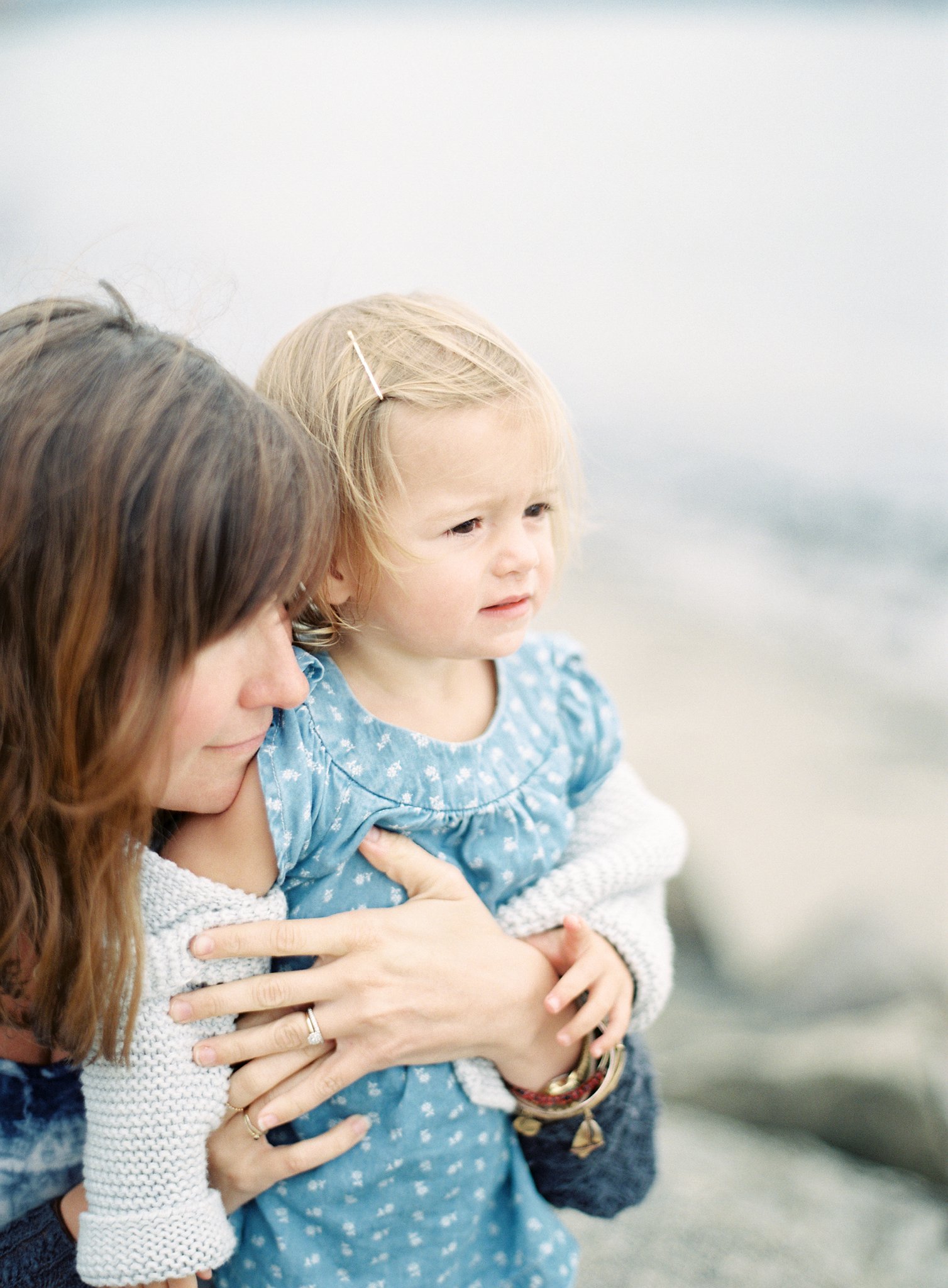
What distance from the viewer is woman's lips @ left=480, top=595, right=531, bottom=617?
113cm

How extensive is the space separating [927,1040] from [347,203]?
7.86 ft

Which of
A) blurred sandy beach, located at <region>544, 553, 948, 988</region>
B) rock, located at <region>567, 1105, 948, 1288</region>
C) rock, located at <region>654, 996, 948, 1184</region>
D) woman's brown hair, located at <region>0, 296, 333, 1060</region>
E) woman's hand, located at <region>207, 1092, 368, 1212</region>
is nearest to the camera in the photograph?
woman's brown hair, located at <region>0, 296, 333, 1060</region>

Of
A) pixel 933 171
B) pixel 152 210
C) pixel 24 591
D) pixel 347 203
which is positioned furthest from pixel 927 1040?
pixel 152 210

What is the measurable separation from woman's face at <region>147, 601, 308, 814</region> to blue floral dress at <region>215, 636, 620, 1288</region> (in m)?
0.05

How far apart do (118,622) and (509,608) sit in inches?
17.9

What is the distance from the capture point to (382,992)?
42.2 inches

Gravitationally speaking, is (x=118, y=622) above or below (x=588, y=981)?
above

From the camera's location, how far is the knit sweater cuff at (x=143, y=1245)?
0.95 meters

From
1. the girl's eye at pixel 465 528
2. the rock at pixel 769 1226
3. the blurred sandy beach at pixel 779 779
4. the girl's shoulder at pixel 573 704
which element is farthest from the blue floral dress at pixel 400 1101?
the blurred sandy beach at pixel 779 779

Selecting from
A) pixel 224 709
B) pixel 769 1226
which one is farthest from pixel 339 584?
pixel 769 1226

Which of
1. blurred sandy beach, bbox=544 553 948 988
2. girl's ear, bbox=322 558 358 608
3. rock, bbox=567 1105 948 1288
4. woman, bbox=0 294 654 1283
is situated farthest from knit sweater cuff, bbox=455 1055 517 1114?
blurred sandy beach, bbox=544 553 948 988

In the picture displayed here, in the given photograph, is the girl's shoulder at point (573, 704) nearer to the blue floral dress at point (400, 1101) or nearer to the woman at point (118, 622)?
the blue floral dress at point (400, 1101)

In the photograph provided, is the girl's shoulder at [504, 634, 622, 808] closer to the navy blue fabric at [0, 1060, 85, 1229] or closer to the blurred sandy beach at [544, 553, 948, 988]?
the navy blue fabric at [0, 1060, 85, 1229]

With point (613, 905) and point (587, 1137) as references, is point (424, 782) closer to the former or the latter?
point (613, 905)
